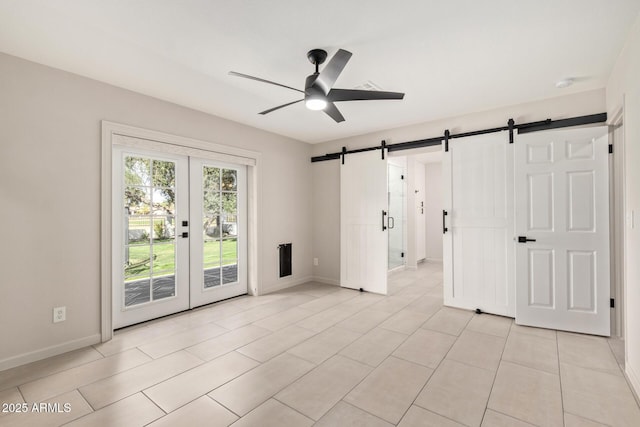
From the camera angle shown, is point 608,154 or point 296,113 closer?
point 608,154

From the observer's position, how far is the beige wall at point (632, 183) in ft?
6.76

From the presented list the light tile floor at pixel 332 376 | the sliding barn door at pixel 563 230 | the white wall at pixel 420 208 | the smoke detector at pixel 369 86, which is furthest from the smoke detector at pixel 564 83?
the white wall at pixel 420 208

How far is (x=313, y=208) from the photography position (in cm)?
552

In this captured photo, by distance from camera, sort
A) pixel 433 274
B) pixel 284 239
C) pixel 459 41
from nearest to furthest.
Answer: pixel 459 41
pixel 284 239
pixel 433 274

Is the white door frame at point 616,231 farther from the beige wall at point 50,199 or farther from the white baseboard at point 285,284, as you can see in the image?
the beige wall at point 50,199

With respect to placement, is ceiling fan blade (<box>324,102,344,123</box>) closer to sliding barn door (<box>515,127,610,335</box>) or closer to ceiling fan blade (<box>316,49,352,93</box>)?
ceiling fan blade (<box>316,49,352,93</box>)

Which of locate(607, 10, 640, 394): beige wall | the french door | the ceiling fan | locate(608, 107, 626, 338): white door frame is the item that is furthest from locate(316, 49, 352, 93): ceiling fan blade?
locate(608, 107, 626, 338): white door frame

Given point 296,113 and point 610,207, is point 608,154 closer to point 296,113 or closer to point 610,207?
point 610,207

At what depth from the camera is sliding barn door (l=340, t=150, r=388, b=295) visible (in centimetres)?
456

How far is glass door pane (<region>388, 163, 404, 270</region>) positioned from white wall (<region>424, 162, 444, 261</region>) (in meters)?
1.55

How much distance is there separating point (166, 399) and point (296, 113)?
3.26 metres

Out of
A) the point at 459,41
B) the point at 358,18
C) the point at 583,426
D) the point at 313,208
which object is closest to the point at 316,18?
the point at 358,18

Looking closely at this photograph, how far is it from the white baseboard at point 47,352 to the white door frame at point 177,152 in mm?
111

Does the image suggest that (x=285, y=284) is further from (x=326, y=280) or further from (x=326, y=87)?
(x=326, y=87)
